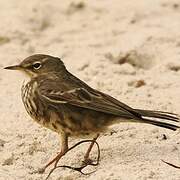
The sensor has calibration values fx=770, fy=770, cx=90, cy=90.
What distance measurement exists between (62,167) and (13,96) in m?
1.62

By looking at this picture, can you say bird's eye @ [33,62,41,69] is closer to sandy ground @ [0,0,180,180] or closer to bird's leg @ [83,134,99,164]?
sandy ground @ [0,0,180,180]

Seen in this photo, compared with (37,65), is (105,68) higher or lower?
lower

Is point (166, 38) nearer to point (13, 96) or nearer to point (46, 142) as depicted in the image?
point (13, 96)

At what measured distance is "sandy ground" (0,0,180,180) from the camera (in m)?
5.72

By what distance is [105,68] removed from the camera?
7.59 m

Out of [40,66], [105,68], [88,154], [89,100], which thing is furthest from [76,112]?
[105,68]

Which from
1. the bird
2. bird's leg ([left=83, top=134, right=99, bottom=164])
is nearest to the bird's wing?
the bird

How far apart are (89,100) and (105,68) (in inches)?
73.3

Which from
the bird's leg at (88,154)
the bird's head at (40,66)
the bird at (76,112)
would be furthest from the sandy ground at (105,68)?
the bird's head at (40,66)

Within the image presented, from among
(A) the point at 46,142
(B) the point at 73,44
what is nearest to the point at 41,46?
(B) the point at 73,44

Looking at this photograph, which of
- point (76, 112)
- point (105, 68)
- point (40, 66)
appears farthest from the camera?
point (105, 68)

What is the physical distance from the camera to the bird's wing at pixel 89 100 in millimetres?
5680

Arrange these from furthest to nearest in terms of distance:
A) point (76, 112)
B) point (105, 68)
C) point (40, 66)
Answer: point (105, 68) → point (40, 66) → point (76, 112)

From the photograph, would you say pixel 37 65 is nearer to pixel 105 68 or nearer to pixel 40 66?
pixel 40 66
